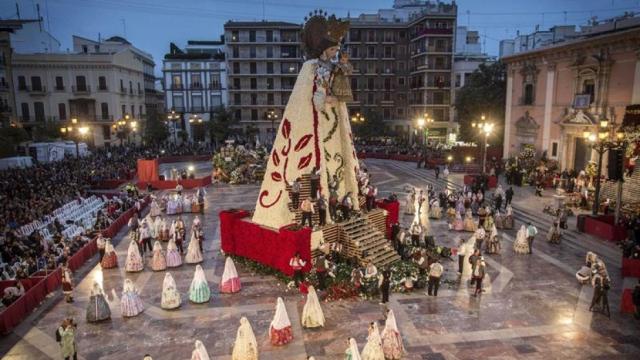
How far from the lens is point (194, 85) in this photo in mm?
67000

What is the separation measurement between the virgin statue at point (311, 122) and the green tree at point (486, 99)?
28.7 m

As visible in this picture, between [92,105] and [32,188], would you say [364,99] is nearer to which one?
[92,105]

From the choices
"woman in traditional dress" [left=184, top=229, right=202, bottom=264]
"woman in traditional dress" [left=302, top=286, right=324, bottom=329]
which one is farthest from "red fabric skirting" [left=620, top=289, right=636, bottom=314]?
"woman in traditional dress" [left=184, top=229, right=202, bottom=264]

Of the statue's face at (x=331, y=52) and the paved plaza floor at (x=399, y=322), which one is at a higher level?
the statue's face at (x=331, y=52)

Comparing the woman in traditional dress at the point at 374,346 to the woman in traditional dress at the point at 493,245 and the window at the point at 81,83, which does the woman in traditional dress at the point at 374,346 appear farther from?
the window at the point at 81,83

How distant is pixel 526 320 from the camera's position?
1332 cm

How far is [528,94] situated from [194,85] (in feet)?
152

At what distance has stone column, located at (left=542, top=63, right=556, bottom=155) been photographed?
112ft

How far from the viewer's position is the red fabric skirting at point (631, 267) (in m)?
16.1

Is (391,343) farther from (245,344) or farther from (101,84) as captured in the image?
(101,84)

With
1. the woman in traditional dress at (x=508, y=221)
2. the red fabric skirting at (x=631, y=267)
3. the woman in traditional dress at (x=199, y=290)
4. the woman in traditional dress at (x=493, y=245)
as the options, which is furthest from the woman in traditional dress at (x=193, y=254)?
the red fabric skirting at (x=631, y=267)

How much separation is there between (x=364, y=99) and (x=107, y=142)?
34.7 meters

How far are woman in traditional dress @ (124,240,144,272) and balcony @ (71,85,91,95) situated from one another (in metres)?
43.8

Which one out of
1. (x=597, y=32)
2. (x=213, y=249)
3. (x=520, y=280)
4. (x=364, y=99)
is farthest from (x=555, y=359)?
(x=364, y=99)
